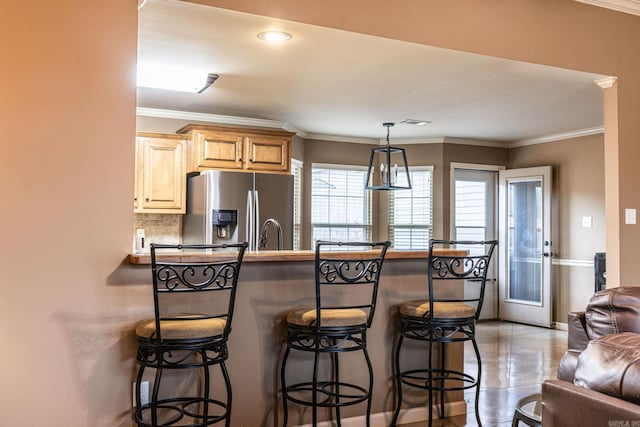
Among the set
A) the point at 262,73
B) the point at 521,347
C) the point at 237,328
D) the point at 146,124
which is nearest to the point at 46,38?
the point at 237,328

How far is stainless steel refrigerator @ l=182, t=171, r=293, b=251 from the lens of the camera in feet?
17.5

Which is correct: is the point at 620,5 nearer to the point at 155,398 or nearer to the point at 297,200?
the point at 297,200

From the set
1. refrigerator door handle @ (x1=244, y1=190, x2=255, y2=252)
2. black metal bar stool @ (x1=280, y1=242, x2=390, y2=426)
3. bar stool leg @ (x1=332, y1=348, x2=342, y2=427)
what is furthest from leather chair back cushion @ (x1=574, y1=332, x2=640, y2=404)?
refrigerator door handle @ (x1=244, y1=190, x2=255, y2=252)

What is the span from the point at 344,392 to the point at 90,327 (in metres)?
1.47

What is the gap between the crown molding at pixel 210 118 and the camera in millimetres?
5805

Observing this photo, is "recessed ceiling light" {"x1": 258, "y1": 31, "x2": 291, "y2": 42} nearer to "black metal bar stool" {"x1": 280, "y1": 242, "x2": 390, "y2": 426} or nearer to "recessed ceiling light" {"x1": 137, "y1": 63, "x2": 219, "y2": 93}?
"recessed ceiling light" {"x1": 137, "y1": 63, "x2": 219, "y2": 93}

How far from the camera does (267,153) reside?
582 centimetres

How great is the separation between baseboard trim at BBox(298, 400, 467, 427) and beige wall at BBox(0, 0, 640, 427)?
3.99 ft

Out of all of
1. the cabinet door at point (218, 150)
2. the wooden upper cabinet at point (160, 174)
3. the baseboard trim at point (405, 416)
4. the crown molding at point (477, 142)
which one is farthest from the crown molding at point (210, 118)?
the baseboard trim at point (405, 416)

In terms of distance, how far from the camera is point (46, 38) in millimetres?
2590

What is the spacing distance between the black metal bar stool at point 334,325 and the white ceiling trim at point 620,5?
2546 mm

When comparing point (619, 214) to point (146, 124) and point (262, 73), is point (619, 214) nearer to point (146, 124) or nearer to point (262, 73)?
point (262, 73)

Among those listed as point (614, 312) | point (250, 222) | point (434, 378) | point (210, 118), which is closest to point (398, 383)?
point (434, 378)

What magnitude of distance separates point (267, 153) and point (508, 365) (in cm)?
308
